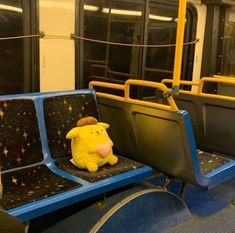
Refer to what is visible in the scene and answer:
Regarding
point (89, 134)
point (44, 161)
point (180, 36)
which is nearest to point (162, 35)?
point (180, 36)

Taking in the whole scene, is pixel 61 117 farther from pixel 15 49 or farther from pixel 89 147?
pixel 15 49

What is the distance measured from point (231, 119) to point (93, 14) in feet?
5.11

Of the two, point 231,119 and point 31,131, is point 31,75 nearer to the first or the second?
point 31,131

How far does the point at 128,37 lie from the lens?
364 cm

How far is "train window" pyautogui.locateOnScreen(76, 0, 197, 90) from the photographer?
3.25 metres

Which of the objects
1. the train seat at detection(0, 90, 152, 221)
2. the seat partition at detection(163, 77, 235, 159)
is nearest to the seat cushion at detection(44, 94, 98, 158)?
the train seat at detection(0, 90, 152, 221)

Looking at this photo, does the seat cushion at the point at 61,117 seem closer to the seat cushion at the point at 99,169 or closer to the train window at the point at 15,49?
the seat cushion at the point at 99,169

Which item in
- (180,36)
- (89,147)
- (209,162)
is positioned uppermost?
(180,36)

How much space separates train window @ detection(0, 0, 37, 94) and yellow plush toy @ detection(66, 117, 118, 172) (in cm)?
90

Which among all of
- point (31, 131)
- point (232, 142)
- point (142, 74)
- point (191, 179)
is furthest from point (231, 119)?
point (31, 131)

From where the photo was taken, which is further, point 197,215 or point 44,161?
point 197,215

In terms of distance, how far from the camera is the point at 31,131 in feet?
7.35

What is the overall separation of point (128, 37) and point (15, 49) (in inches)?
51.7

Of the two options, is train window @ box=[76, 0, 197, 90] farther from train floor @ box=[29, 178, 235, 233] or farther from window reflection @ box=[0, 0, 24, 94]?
train floor @ box=[29, 178, 235, 233]
